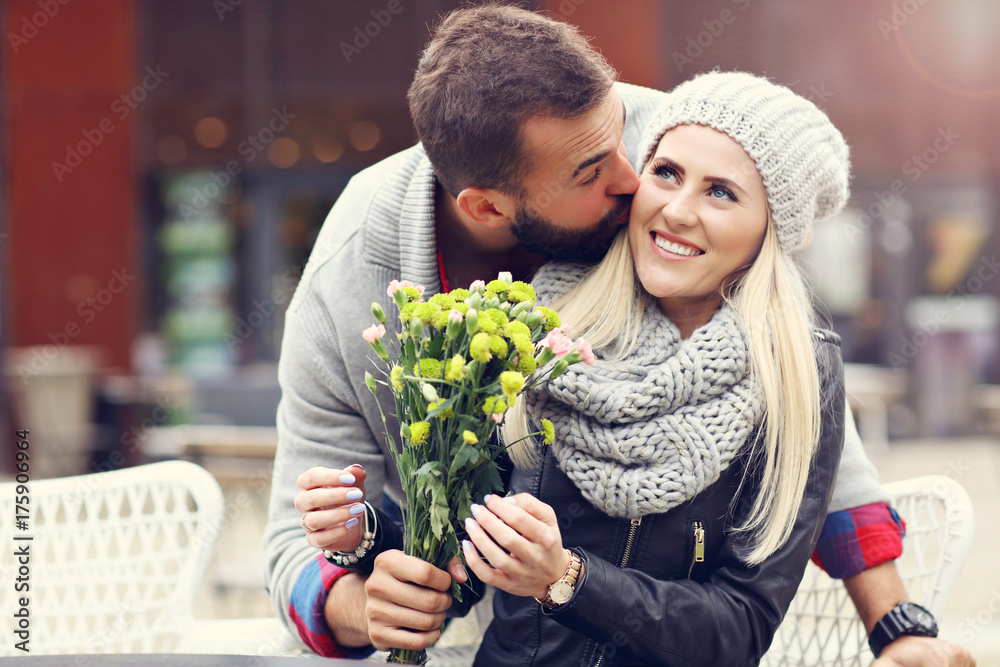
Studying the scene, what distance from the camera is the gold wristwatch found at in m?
1.39

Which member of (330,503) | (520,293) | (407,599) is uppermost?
(520,293)

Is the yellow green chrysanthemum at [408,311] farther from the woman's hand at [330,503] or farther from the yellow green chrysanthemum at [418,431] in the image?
the woman's hand at [330,503]

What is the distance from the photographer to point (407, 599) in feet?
4.55

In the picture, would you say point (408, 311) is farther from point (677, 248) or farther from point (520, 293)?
point (677, 248)

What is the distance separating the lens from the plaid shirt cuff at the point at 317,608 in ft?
5.56

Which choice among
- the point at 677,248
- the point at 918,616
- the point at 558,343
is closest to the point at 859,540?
the point at 918,616

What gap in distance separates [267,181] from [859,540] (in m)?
7.63

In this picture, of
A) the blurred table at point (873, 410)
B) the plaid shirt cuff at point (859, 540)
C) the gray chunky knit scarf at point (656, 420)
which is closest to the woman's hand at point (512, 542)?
the gray chunky knit scarf at point (656, 420)

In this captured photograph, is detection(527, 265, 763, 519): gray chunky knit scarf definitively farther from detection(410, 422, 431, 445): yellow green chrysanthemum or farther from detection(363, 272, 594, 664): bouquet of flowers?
detection(410, 422, 431, 445): yellow green chrysanthemum

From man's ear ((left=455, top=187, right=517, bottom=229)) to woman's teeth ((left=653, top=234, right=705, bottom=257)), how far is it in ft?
1.02

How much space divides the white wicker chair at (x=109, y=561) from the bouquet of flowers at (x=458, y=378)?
109cm

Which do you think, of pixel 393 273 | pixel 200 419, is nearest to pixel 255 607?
pixel 200 419

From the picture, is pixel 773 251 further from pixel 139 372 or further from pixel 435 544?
pixel 139 372

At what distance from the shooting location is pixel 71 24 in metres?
6.59
